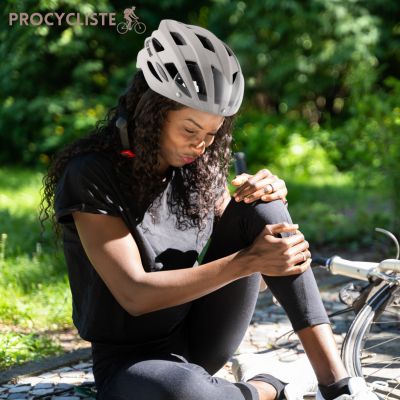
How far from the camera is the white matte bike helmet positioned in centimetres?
229

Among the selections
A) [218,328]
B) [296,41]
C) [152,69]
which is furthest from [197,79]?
[296,41]

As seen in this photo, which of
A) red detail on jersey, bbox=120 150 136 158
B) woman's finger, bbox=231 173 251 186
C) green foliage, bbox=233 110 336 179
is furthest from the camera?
green foliage, bbox=233 110 336 179

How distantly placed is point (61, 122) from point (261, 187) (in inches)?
282

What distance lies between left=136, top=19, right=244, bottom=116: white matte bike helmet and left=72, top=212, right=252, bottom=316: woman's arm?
1.43 ft

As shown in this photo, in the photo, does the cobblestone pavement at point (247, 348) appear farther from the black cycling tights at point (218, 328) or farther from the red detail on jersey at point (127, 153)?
the red detail on jersey at point (127, 153)

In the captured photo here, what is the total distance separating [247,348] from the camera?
11.8 ft

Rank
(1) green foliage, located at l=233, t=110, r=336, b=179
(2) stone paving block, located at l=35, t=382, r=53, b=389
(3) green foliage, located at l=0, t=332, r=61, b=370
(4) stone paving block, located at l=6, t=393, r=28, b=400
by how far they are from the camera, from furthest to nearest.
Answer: (1) green foliage, located at l=233, t=110, r=336, b=179 < (3) green foliage, located at l=0, t=332, r=61, b=370 < (2) stone paving block, located at l=35, t=382, r=53, b=389 < (4) stone paving block, located at l=6, t=393, r=28, b=400

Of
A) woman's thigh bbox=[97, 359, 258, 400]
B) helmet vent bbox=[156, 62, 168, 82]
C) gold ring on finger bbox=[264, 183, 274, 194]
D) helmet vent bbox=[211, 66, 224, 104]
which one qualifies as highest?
helmet vent bbox=[156, 62, 168, 82]

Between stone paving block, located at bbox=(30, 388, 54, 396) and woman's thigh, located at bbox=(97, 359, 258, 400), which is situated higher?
woman's thigh, located at bbox=(97, 359, 258, 400)

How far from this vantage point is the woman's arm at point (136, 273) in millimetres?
2279

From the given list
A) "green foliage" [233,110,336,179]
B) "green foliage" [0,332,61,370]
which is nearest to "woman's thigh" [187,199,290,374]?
"green foliage" [0,332,61,370]

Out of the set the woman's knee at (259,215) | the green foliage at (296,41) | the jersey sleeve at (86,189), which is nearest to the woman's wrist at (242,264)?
the woman's knee at (259,215)

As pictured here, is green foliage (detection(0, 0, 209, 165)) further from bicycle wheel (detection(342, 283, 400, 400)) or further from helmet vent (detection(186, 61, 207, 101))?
helmet vent (detection(186, 61, 207, 101))

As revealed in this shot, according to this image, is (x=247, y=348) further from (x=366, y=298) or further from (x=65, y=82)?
(x=65, y=82)
